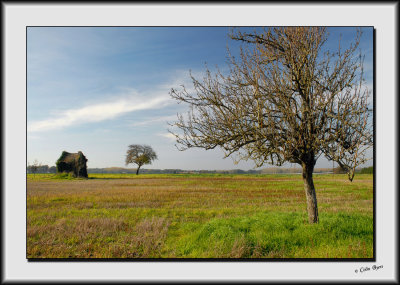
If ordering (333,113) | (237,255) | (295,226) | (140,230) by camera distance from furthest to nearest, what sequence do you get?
(140,230) → (295,226) → (333,113) → (237,255)

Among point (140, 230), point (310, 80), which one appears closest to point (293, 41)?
point (310, 80)

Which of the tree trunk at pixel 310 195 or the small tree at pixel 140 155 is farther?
the small tree at pixel 140 155

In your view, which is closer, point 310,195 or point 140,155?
point 310,195

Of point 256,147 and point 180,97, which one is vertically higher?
point 180,97

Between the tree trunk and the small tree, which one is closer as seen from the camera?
the tree trunk

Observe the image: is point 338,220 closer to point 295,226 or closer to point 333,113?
point 295,226

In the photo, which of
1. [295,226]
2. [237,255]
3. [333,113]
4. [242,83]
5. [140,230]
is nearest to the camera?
[237,255]

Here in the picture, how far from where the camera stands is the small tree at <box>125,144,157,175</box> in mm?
53656

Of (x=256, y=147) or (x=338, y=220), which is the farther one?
(x=338, y=220)

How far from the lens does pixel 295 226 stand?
6758 mm

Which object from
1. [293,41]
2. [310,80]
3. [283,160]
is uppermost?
[293,41]

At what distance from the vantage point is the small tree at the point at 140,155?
5366 cm

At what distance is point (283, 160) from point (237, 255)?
2.68m

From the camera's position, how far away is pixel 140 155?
178 ft
